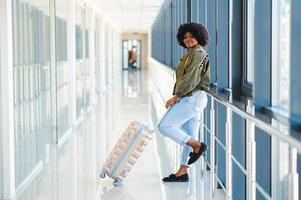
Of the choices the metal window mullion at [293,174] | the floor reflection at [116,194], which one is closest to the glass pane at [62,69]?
the floor reflection at [116,194]

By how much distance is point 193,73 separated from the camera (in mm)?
3902

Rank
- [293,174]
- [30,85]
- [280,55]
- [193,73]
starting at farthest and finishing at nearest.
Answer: [30,85] < [193,73] < [280,55] < [293,174]

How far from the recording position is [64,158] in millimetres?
5543

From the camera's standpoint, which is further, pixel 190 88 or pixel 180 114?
pixel 180 114

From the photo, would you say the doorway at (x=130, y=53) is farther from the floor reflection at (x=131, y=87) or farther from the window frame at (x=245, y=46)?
the window frame at (x=245, y=46)

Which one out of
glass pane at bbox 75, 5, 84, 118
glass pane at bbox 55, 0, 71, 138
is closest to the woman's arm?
glass pane at bbox 55, 0, 71, 138

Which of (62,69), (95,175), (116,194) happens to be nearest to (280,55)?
(116,194)

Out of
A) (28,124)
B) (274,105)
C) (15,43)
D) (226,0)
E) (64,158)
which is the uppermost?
(226,0)

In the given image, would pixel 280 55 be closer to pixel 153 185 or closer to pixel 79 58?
pixel 153 185

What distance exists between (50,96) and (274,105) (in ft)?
10.5

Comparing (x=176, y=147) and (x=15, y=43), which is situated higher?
(x=15, y=43)

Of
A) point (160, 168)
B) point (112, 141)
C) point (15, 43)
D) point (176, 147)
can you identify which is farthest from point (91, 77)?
point (15, 43)

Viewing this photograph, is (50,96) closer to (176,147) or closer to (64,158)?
(64,158)

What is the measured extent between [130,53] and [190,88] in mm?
30951
